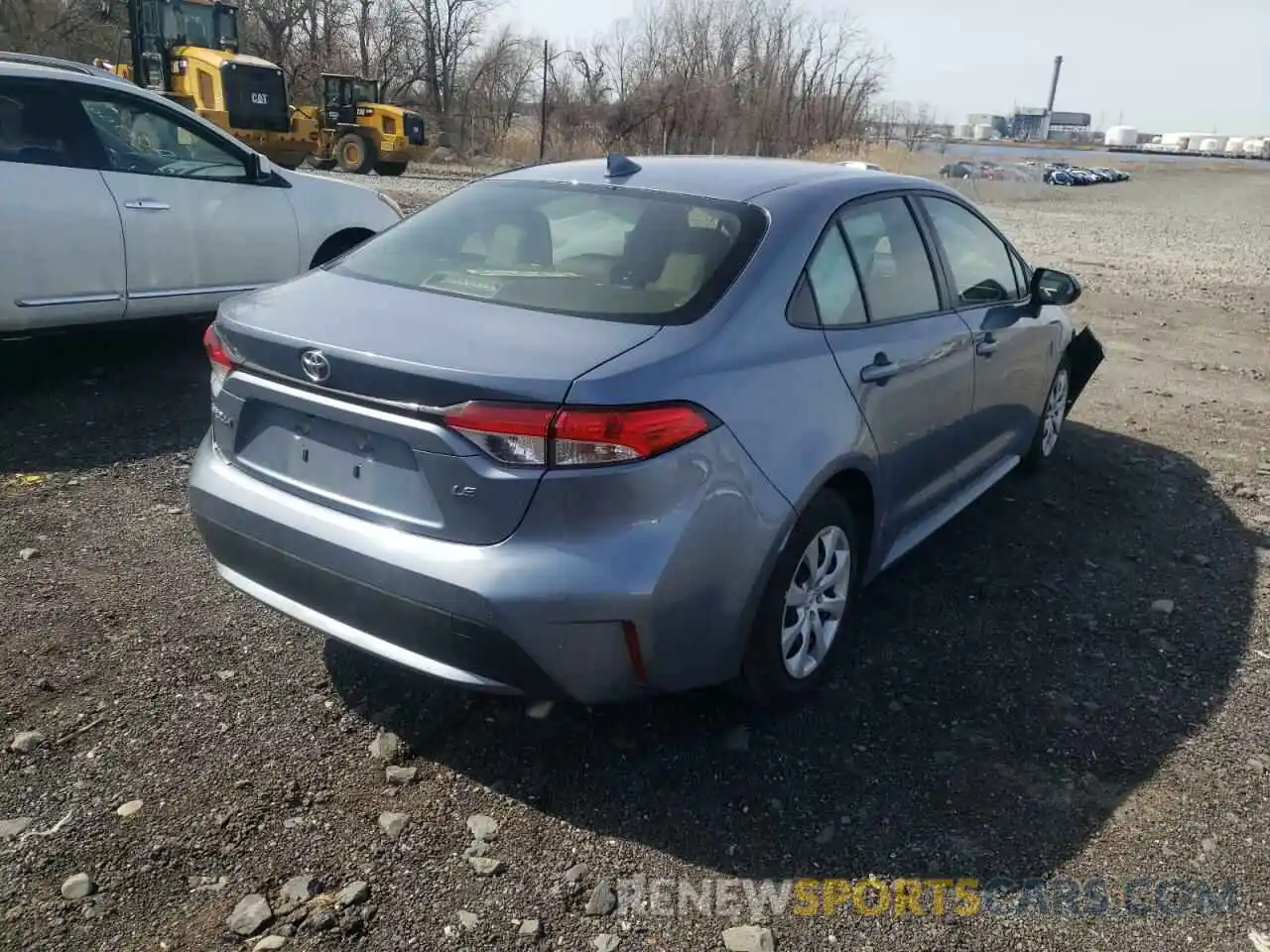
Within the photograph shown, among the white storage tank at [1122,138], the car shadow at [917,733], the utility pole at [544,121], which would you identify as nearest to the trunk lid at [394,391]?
the car shadow at [917,733]

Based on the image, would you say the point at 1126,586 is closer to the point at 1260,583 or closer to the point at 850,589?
the point at 1260,583

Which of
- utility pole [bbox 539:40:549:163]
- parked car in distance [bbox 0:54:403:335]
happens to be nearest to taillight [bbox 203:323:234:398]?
parked car in distance [bbox 0:54:403:335]

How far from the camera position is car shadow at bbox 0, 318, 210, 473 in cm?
521

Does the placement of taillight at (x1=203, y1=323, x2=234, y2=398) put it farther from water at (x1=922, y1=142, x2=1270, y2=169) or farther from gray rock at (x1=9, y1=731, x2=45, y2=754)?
water at (x1=922, y1=142, x2=1270, y2=169)

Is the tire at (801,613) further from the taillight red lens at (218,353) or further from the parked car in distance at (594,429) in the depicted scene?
the taillight red lens at (218,353)

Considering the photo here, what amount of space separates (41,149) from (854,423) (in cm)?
477

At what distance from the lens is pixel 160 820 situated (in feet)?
8.80

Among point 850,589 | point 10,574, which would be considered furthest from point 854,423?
point 10,574

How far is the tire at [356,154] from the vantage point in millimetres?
25703

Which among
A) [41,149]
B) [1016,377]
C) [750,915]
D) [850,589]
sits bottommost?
[750,915]

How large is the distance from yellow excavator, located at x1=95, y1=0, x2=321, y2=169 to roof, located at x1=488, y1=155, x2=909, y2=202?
18.8 metres

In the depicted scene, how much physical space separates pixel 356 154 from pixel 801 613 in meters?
25.3

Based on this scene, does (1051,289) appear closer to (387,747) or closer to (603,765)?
(603,765)

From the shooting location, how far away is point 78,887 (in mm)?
2451
